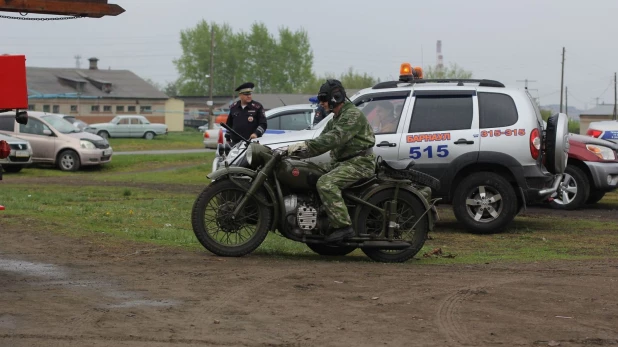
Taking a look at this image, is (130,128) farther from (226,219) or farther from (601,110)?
(226,219)

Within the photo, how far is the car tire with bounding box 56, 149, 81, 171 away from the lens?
27.9m

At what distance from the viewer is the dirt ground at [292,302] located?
620 centimetres

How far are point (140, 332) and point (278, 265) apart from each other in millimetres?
3154

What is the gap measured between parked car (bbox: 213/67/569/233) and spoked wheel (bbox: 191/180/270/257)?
3.18 m

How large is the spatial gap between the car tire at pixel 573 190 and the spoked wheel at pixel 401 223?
706cm

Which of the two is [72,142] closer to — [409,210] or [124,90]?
[409,210]

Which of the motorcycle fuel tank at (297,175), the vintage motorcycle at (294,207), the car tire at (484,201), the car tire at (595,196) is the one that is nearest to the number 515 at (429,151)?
the car tire at (484,201)

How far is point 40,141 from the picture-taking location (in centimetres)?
2764

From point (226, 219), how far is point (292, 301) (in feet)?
8.32

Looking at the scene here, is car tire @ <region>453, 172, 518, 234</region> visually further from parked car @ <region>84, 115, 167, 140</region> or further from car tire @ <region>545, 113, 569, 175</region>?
parked car @ <region>84, 115, 167, 140</region>

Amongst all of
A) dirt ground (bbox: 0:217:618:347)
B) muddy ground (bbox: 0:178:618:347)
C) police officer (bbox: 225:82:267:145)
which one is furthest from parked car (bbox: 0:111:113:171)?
dirt ground (bbox: 0:217:618:347)

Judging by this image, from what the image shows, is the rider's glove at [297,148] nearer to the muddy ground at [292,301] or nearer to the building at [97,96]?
the muddy ground at [292,301]

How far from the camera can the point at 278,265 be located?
366 inches

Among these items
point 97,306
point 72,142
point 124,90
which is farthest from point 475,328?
point 124,90
